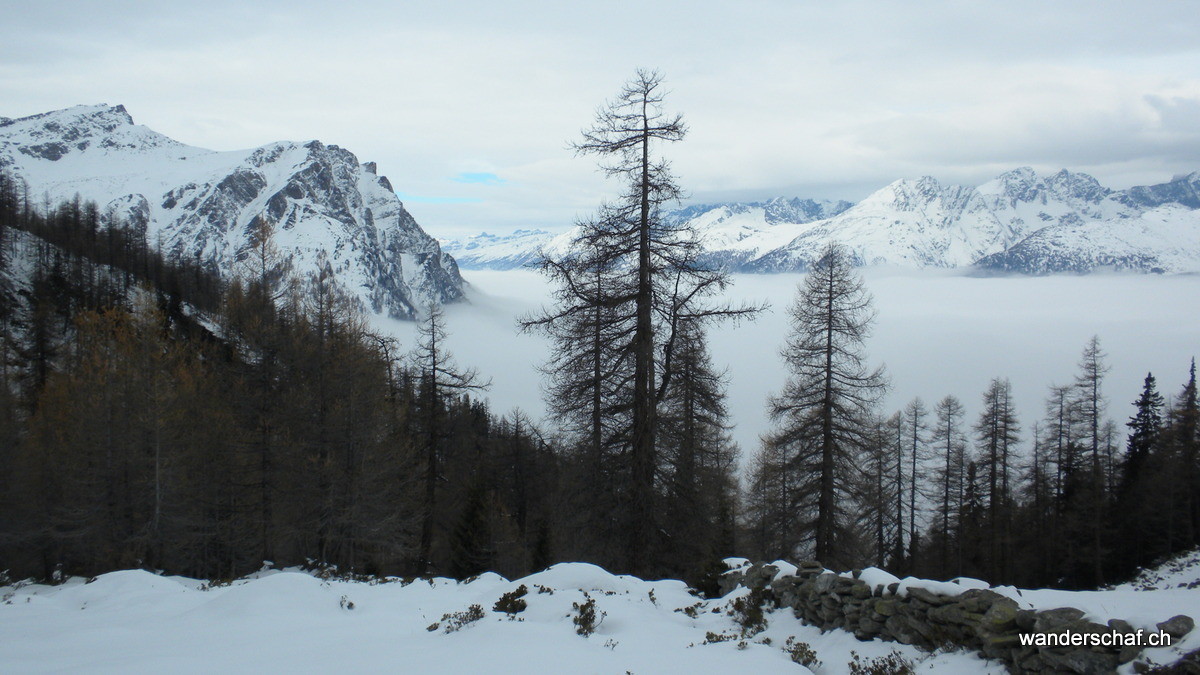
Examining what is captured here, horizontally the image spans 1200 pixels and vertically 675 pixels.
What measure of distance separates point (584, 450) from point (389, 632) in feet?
23.4

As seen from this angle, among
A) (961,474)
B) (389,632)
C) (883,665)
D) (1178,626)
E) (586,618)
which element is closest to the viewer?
(1178,626)

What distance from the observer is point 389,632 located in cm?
871

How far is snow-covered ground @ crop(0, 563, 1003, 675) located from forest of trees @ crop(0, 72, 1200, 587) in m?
3.02

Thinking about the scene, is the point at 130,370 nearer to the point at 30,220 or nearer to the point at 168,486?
the point at 168,486

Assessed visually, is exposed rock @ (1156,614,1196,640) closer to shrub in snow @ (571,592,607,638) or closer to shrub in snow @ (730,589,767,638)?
shrub in snow @ (730,589,767,638)

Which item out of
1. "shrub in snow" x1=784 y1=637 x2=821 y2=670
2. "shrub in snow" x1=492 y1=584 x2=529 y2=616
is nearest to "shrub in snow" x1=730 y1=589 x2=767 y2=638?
"shrub in snow" x1=784 y1=637 x2=821 y2=670

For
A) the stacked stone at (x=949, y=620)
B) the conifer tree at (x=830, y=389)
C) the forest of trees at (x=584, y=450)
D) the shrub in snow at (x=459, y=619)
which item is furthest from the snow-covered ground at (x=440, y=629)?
the conifer tree at (x=830, y=389)

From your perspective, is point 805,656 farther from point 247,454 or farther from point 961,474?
point 961,474

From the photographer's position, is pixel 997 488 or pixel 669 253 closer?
pixel 669 253

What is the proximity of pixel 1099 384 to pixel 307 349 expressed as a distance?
38072 mm

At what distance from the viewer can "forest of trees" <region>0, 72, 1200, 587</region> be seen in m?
13.6

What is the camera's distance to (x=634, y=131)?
1266 centimetres

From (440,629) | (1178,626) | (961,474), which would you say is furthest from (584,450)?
(961,474)

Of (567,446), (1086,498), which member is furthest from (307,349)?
(1086,498)
